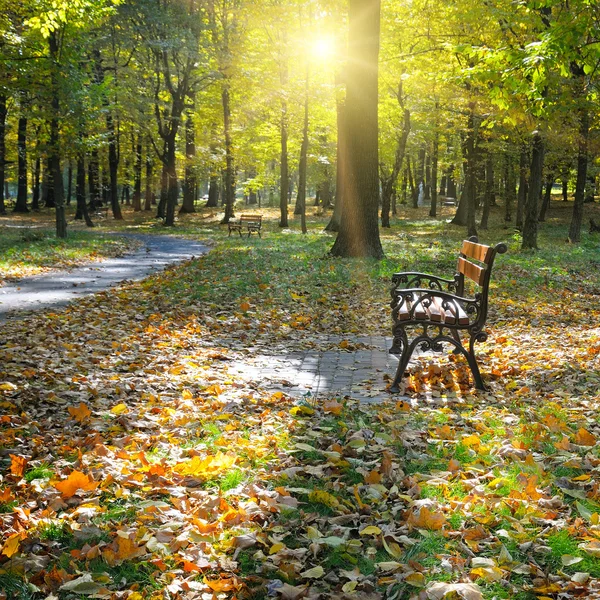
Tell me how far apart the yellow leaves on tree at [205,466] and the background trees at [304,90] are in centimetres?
634

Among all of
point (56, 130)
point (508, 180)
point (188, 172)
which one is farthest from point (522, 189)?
point (56, 130)

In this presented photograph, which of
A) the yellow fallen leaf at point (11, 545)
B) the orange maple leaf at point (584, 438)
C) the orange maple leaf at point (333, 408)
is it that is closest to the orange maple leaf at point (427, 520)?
the orange maple leaf at point (584, 438)

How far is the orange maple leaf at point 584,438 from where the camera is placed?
13.1ft

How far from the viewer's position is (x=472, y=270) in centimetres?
627

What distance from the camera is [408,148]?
38938 mm

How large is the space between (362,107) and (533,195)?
693 cm

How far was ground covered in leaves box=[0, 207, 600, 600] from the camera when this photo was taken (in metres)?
2.70

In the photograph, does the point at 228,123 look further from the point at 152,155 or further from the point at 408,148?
the point at 408,148

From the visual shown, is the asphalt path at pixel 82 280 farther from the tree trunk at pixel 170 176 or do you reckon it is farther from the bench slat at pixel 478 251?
the tree trunk at pixel 170 176

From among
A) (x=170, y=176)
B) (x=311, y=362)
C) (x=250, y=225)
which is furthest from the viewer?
(x=170, y=176)

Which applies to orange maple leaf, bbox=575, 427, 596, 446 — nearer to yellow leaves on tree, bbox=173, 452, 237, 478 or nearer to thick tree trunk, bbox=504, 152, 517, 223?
yellow leaves on tree, bbox=173, 452, 237, 478

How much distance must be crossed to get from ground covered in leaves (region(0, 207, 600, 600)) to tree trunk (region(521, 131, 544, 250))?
1061 cm

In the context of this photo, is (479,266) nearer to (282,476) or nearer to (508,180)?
(282,476)

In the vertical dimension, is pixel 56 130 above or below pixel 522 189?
above
